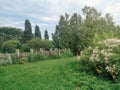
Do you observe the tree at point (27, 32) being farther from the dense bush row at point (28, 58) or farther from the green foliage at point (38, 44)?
the dense bush row at point (28, 58)

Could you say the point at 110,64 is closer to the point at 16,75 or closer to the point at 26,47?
the point at 16,75

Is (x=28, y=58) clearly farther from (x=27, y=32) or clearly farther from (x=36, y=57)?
(x=27, y=32)

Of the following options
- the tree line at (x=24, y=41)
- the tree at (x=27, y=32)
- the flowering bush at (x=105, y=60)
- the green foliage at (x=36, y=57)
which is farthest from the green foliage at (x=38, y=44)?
the flowering bush at (x=105, y=60)

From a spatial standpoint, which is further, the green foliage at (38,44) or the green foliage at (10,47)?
the green foliage at (38,44)

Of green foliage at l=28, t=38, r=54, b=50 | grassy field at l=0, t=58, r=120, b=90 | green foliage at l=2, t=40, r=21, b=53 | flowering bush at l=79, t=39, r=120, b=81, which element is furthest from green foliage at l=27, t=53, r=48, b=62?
green foliage at l=2, t=40, r=21, b=53

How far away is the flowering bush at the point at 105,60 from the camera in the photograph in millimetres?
10559

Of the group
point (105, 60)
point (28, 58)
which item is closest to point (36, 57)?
point (28, 58)

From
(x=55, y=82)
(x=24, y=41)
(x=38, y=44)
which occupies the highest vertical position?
(x=24, y=41)

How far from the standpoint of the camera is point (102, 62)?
36.5ft

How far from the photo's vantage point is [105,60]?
1102 centimetres

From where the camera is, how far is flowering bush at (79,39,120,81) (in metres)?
10.6

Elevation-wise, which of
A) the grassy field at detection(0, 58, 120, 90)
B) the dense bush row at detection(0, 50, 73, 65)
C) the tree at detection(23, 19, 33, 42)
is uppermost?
the tree at detection(23, 19, 33, 42)

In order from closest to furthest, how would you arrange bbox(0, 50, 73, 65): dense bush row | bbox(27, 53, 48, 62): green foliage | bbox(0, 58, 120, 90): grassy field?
bbox(0, 58, 120, 90): grassy field, bbox(0, 50, 73, 65): dense bush row, bbox(27, 53, 48, 62): green foliage

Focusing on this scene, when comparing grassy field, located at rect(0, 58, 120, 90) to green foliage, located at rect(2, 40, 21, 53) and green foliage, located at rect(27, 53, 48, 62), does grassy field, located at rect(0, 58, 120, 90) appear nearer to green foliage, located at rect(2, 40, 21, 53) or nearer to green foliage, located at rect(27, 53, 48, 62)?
green foliage, located at rect(27, 53, 48, 62)
